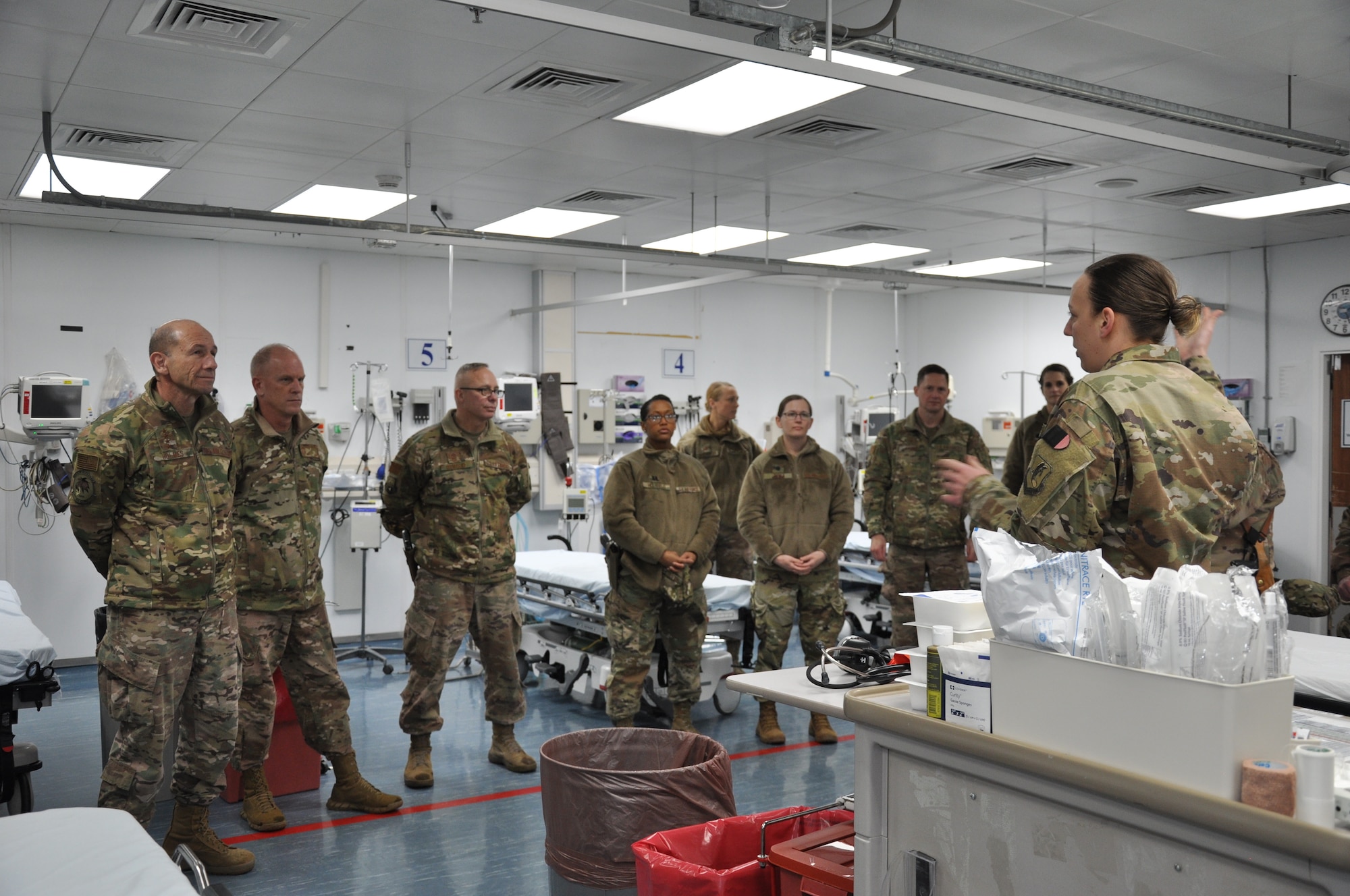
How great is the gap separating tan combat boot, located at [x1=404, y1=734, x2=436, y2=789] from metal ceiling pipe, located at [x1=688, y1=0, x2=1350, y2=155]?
351 cm

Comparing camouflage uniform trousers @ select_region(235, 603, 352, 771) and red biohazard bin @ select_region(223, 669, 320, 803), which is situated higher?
camouflage uniform trousers @ select_region(235, 603, 352, 771)

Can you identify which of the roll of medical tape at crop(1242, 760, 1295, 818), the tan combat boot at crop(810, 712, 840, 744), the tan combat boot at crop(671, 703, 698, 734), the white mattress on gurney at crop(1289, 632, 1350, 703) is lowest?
the tan combat boot at crop(810, 712, 840, 744)

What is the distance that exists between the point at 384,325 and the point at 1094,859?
8077 mm

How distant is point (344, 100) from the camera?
4902 millimetres

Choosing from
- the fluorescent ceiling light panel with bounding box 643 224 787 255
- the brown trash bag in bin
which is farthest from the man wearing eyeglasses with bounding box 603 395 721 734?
the fluorescent ceiling light panel with bounding box 643 224 787 255

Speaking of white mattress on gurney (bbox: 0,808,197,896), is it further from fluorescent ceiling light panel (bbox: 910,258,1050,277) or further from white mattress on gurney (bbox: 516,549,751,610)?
fluorescent ceiling light panel (bbox: 910,258,1050,277)

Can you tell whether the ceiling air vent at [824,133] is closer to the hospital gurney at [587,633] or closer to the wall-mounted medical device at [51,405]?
the hospital gurney at [587,633]

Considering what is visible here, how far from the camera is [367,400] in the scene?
8.88m

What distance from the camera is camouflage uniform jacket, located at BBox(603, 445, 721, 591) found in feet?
17.6

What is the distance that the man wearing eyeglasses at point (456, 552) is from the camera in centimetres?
501

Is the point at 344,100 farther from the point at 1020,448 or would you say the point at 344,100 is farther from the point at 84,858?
the point at 1020,448

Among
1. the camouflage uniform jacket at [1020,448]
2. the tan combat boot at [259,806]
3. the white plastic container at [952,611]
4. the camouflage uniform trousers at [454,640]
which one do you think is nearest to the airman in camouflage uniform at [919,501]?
the camouflage uniform jacket at [1020,448]

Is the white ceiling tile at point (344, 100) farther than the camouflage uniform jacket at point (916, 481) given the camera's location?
No

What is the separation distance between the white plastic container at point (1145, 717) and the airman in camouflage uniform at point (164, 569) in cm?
290
